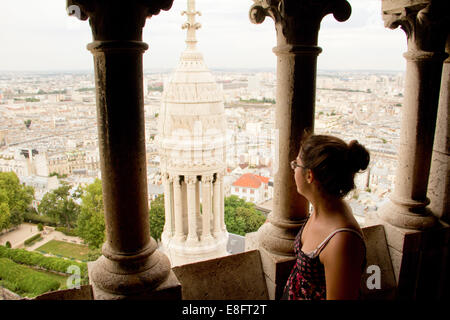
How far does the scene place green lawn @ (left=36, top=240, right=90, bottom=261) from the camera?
12.5 metres

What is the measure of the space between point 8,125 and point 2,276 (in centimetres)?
612

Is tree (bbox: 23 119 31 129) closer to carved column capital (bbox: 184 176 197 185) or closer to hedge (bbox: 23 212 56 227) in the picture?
hedge (bbox: 23 212 56 227)

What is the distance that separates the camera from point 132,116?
273 centimetres

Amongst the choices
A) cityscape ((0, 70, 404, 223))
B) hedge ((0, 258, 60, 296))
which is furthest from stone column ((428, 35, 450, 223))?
hedge ((0, 258, 60, 296))

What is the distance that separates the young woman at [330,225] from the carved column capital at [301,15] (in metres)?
1.55

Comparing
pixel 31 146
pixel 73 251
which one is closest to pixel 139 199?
pixel 31 146

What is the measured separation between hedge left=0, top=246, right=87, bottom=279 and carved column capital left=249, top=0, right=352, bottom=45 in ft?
32.9

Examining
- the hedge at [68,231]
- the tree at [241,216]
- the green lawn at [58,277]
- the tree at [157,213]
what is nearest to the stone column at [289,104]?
the hedge at [68,231]

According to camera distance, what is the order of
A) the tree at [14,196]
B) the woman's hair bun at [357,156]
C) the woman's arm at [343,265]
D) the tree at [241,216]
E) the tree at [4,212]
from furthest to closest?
the tree at [241,216]
the tree at [14,196]
the tree at [4,212]
the woman's hair bun at [357,156]
the woman's arm at [343,265]

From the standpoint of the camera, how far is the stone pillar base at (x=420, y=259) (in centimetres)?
417

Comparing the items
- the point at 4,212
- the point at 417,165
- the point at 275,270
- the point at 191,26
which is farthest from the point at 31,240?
the point at 191,26

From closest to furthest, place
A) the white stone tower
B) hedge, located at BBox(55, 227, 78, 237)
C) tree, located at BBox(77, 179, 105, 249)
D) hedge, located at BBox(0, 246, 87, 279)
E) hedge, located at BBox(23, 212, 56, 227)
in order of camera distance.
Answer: hedge, located at BBox(23, 212, 56, 227) → hedge, located at BBox(0, 246, 87, 279) → tree, located at BBox(77, 179, 105, 249) → hedge, located at BBox(55, 227, 78, 237) → the white stone tower

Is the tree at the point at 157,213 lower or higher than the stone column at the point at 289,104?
lower

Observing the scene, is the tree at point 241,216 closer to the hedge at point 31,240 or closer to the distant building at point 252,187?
the distant building at point 252,187
